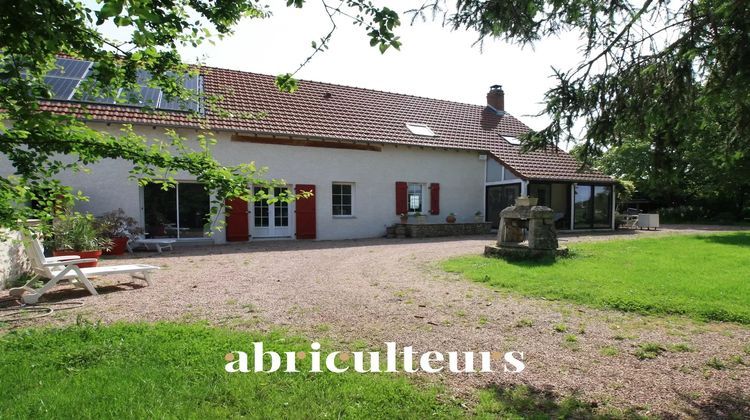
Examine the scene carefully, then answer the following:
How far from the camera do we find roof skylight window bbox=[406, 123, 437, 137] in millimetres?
18147

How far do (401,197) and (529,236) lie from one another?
744 centimetres

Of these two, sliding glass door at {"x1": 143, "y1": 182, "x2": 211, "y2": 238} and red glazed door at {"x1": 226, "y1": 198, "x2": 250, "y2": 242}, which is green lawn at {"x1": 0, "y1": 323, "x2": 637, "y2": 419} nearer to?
sliding glass door at {"x1": 143, "y1": 182, "x2": 211, "y2": 238}

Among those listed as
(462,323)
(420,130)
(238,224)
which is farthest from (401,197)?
(462,323)

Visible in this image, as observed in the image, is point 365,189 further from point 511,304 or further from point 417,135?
point 511,304

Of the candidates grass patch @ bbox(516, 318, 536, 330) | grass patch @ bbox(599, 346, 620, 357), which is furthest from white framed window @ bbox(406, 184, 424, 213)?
grass patch @ bbox(599, 346, 620, 357)

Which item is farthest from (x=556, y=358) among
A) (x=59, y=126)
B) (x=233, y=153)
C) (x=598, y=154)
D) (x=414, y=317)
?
(x=233, y=153)

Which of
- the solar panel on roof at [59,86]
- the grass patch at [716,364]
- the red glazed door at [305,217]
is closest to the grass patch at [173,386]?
the solar panel on roof at [59,86]

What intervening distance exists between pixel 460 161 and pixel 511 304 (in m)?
13.2

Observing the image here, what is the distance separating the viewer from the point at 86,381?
318cm

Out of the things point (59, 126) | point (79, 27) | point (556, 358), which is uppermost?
point (79, 27)

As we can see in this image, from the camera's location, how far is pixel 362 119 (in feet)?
57.3

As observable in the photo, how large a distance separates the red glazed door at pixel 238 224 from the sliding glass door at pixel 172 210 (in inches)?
33.0

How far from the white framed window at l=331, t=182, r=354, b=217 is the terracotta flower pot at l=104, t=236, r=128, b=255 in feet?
22.0

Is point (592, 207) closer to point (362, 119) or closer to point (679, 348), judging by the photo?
point (362, 119)
